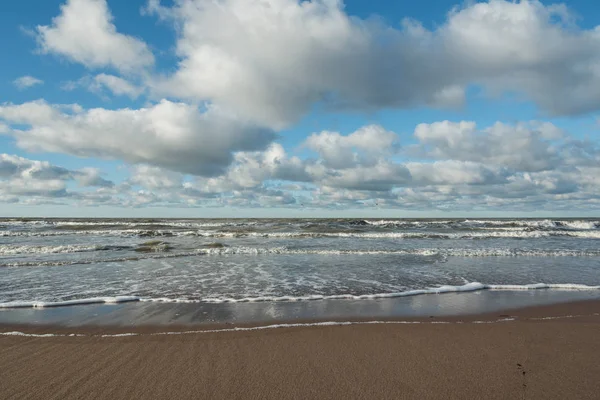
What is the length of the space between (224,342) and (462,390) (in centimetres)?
355

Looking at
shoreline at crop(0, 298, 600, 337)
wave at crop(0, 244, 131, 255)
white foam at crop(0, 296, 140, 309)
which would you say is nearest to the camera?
shoreline at crop(0, 298, 600, 337)

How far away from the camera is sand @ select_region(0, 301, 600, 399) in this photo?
4.00 metres

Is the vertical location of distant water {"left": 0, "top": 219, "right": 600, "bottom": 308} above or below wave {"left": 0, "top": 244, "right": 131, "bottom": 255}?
below

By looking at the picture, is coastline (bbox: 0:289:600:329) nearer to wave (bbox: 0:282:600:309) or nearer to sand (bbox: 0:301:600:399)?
wave (bbox: 0:282:600:309)

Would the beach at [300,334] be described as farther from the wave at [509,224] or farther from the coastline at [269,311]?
the wave at [509,224]

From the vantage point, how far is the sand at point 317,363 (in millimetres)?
4000

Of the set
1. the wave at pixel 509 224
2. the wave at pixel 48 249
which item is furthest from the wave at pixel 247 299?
the wave at pixel 509 224

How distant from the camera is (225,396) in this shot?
3.86 meters

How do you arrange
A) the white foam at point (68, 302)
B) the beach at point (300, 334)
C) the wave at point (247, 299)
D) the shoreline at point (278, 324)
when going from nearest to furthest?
the beach at point (300, 334), the shoreline at point (278, 324), the white foam at point (68, 302), the wave at point (247, 299)

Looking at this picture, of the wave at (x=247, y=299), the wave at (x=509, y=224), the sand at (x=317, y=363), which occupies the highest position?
the sand at (x=317, y=363)

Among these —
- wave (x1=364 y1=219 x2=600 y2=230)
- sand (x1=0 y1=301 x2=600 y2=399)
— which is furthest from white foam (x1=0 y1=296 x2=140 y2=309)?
wave (x1=364 y1=219 x2=600 y2=230)

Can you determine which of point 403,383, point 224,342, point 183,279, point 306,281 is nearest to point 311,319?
point 224,342

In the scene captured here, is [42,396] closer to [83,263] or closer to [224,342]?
[224,342]

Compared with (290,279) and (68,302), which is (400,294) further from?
(68,302)
